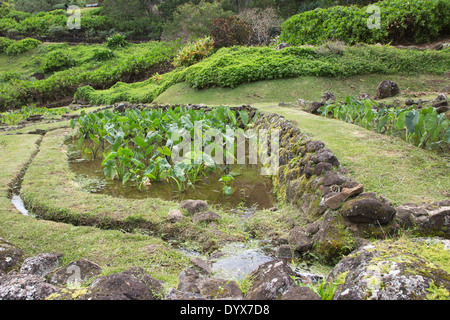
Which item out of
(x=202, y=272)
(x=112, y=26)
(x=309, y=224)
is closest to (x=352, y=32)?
(x=309, y=224)

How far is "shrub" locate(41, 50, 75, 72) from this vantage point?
23797mm

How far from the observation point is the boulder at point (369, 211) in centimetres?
288

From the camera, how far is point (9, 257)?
2729mm

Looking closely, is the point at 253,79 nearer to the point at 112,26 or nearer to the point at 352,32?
the point at 352,32

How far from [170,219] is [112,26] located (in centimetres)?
3445

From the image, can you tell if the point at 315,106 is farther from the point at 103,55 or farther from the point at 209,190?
the point at 103,55

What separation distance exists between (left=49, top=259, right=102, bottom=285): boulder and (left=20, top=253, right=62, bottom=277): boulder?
21 centimetres

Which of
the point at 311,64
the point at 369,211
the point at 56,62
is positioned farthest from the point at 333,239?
the point at 56,62

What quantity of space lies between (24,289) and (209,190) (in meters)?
3.66

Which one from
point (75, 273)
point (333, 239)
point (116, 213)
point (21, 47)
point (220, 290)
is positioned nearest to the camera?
point (220, 290)

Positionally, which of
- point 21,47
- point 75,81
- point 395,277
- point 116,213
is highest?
point 21,47

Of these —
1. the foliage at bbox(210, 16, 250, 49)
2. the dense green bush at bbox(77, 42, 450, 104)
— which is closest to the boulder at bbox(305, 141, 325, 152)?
the dense green bush at bbox(77, 42, 450, 104)

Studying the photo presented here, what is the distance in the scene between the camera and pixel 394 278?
5.73 ft

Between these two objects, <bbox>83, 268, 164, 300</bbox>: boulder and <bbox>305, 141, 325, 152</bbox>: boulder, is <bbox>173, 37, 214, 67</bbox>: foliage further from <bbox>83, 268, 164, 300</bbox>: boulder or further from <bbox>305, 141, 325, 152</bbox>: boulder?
<bbox>83, 268, 164, 300</bbox>: boulder
